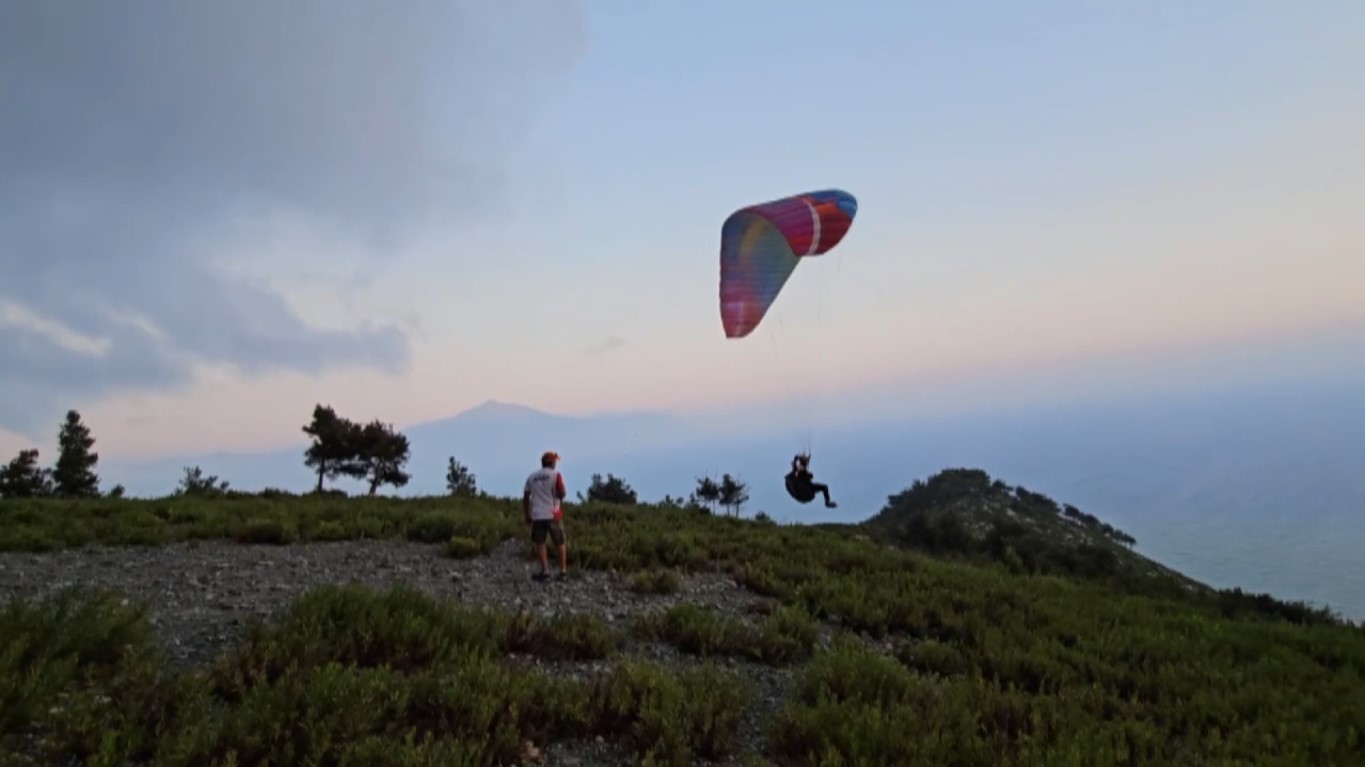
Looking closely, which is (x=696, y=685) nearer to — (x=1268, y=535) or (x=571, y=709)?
(x=571, y=709)

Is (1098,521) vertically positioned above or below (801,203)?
below

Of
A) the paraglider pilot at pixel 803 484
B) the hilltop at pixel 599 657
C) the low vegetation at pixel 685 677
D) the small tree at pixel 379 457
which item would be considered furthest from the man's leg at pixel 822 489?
the small tree at pixel 379 457

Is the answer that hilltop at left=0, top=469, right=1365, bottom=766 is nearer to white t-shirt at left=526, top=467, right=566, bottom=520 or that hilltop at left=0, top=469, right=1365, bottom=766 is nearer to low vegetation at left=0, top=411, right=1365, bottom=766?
low vegetation at left=0, top=411, right=1365, bottom=766

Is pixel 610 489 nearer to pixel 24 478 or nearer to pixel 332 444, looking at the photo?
pixel 332 444

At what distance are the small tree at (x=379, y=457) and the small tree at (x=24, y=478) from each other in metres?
12.3

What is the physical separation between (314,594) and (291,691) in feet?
8.63

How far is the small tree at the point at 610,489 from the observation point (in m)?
41.5

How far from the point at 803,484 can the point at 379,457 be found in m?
27.4

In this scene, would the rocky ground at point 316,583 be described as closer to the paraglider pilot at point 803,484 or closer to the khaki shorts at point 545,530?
the khaki shorts at point 545,530

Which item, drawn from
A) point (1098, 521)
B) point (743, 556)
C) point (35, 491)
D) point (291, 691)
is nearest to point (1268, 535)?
point (1098, 521)

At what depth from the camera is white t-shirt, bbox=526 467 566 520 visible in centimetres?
1285

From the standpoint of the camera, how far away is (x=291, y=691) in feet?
19.0

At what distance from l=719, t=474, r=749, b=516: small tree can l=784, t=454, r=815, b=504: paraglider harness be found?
98.4 feet

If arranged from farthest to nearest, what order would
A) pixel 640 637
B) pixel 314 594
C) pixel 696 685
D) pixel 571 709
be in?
1. pixel 640 637
2. pixel 314 594
3. pixel 696 685
4. pixel 571 709
